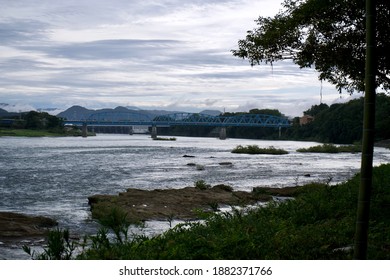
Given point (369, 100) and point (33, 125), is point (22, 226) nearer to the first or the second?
point (369, 100)

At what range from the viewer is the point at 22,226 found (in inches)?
821

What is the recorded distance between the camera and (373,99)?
7.91m

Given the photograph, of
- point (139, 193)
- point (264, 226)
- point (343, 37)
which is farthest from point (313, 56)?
point (139, 193)

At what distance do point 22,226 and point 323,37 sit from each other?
12734mm

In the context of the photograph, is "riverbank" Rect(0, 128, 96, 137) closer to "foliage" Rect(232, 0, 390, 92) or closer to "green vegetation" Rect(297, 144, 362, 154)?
"green vegetation" Rect(297, 144, 362, 154)

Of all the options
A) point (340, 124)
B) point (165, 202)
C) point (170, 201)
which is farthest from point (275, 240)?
point (340, 124)

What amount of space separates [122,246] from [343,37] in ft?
28.3

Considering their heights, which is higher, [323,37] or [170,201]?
[323,37]

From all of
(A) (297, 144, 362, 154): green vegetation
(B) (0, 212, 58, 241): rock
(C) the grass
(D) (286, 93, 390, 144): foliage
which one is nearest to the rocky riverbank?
(B) (0, 212, 58, 241): rock

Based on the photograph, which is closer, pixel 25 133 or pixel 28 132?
pixel 28 132

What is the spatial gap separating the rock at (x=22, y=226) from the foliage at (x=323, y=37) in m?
9.74

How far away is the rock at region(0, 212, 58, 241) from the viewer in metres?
19.9

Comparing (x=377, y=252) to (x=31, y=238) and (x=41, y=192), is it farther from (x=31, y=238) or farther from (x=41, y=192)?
(x=41, y=192)

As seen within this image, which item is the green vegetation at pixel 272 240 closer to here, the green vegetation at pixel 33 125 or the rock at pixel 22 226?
the rock at pixel 22 226
